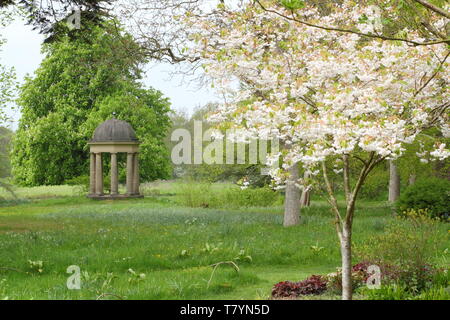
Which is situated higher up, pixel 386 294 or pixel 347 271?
pixel 347 271

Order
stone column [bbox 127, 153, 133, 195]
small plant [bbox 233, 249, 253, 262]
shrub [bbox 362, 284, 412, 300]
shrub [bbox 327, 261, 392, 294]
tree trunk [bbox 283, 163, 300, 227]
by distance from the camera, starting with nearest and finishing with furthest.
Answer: shrub [bbox 362, 284, 412, 300], shrub [bbox 327, 261, 392, 294], small plant [bbox 233, 249, 253, 262], tree trunk [bbox 283, 163, 300, 227], stone column [bbox 127, 153, 133, 195]

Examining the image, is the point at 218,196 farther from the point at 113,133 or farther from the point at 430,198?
the point at 430,198

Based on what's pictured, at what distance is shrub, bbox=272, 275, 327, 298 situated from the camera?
7914 mm

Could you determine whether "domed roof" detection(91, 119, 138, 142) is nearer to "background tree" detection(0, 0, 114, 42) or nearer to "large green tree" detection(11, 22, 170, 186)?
"large green tree" detection(11, 22, 170, 186)

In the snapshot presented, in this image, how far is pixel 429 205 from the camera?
17.8 metres

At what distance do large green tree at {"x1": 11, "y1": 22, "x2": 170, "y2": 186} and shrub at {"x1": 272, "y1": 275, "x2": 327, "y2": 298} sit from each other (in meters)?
26.5

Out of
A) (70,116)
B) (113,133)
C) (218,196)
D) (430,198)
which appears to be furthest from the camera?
(70,116)

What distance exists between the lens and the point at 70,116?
3572 centimetres

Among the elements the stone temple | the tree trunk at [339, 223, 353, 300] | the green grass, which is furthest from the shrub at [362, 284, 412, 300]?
the stone temple

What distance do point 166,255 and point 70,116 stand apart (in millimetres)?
26541

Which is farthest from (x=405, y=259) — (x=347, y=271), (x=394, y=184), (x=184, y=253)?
(x=394, y=184)

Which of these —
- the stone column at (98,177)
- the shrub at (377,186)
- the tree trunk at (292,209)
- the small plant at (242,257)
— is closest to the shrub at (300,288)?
the small plant at (242,257)
